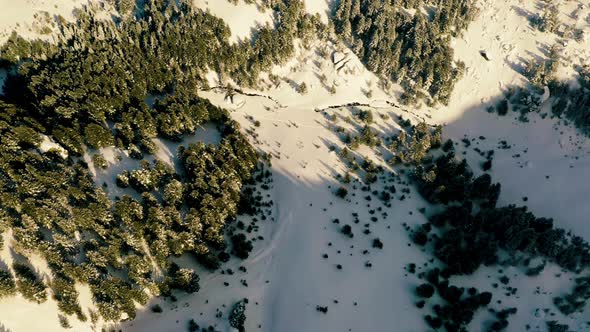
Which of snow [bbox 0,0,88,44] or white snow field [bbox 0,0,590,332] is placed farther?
snow [bbox 0,0,88,44]

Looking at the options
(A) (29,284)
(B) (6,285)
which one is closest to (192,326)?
(A) (29,284)

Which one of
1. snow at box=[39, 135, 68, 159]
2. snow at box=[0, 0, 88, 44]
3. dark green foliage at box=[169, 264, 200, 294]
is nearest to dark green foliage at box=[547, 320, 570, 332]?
dark green foliage at box=[169, 264, 200, 294]

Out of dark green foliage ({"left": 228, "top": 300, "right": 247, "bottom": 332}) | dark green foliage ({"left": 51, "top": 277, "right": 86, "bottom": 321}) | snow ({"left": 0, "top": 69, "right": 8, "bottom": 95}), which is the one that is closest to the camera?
dark green foliage ({"left": 51, "top": 277, "right": 86, "bottom": 321})

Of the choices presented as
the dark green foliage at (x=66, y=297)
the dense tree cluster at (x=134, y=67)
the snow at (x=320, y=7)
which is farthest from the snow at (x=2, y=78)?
the snow at (x=320, y=7)

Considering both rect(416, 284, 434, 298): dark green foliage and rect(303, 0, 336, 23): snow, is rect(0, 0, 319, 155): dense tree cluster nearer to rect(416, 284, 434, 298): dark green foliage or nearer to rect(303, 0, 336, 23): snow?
rect(303, 0, 336, 23): snow

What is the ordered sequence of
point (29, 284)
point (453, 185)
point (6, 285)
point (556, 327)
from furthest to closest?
point (453, 185) → point (556, 327) → point (29, 284) → point (6, 285)

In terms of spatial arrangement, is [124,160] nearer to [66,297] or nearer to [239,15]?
[66,297]

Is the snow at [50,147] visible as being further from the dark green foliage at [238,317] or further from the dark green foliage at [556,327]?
the dark green foliage at [556,327]
